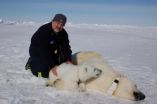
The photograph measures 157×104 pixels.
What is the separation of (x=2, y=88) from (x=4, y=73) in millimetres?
1155

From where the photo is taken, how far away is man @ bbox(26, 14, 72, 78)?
5.41 meters

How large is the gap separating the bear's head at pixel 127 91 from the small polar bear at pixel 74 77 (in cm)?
38

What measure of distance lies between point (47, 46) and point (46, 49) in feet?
0.19

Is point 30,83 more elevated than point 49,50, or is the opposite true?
point 49,50

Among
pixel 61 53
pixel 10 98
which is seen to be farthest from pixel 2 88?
pixel 61 53

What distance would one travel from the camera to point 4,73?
222 inches

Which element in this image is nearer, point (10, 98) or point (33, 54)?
point (10, 98)

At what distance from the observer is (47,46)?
18.3 feet

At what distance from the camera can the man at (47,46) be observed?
5414mm

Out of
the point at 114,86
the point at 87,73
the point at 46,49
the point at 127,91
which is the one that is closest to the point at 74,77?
the point at 87,73

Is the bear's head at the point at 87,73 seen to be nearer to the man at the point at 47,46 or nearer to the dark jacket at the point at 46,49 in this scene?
the man at the point at 47,46

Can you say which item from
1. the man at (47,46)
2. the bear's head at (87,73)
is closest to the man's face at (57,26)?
the man at (47,46)

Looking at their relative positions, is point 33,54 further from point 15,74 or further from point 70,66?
point 70,66

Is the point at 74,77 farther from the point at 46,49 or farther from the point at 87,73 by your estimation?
the point at 46,49
